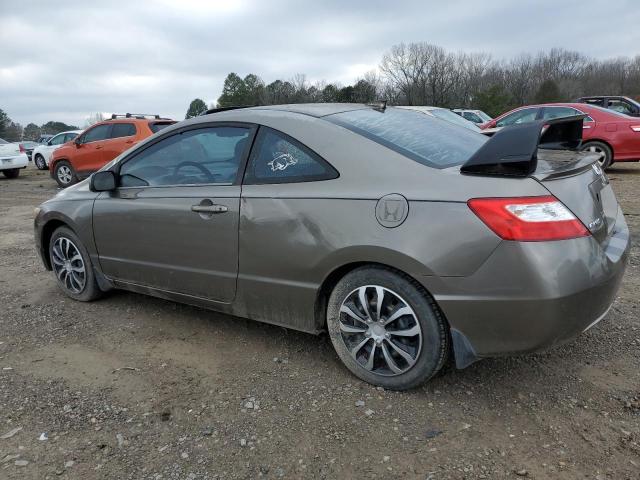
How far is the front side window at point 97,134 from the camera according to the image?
1208cm

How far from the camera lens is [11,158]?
15805mm

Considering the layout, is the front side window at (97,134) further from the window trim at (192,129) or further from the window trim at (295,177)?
the window trim at (295,177)

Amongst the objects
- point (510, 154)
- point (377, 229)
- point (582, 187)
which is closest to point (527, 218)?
point (510, 154)

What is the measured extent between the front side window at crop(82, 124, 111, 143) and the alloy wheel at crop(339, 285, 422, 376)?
1093 cm

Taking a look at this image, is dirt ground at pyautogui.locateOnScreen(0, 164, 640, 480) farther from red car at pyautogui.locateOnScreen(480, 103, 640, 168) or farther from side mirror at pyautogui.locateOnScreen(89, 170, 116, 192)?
red car at pyautogui.locateOnScreen(480, 103, 640, 168)

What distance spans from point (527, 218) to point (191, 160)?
7.16 ft

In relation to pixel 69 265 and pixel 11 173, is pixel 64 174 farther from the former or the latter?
pixel 69 265

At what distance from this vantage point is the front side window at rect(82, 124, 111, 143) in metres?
12.1

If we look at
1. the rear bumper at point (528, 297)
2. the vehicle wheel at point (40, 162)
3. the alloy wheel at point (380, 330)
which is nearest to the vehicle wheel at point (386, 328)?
the alloy wheel at point (380, 330)

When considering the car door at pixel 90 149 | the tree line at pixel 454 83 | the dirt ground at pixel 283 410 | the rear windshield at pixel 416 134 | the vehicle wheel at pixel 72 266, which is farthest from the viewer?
the tree line at pixel 454 83

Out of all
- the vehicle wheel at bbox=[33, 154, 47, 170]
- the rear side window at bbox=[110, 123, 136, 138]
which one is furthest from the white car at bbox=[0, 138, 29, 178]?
the rear side window at bbox=[110, 123, 136, 138]

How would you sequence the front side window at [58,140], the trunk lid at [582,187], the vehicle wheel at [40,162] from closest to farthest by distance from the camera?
the trunk lid at [582,187] → the vehicle wheel at [40,162] → the front side window at [58,140]

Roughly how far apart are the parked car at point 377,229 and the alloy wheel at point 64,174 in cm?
1009

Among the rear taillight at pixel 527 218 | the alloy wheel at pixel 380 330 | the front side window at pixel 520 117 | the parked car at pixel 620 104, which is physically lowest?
the alloy wheel at pixel 380 330
